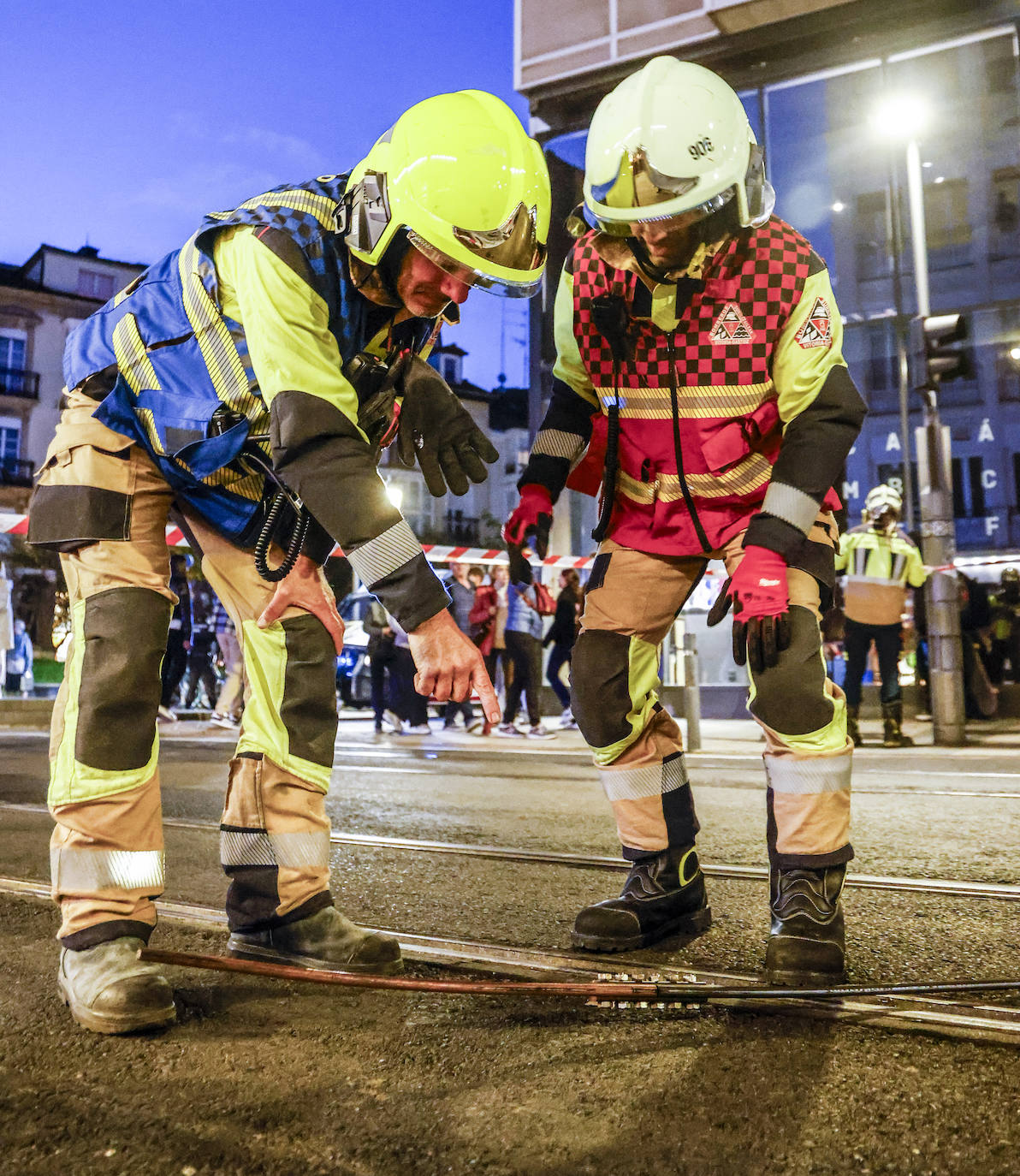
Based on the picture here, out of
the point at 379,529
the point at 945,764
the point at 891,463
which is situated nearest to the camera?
the point at 379,529

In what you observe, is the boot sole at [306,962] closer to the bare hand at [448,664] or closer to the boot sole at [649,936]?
the boot sole at [649,936]

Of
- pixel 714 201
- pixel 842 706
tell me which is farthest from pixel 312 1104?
pixel 714 201

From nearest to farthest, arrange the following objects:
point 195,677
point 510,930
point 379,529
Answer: point 379,529 < point 510,930 < point 195,677

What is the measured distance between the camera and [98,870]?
2088mm

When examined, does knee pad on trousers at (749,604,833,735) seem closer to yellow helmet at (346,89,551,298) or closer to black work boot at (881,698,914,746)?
yellow helmet at (346,89,551,298)

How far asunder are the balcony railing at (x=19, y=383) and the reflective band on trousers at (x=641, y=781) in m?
38.9

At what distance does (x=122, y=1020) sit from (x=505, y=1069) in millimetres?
712

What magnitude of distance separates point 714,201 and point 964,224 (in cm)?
2209

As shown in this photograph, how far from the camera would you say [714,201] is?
2.44m

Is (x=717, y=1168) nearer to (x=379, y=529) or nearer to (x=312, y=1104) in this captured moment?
(x=312, y=1104)

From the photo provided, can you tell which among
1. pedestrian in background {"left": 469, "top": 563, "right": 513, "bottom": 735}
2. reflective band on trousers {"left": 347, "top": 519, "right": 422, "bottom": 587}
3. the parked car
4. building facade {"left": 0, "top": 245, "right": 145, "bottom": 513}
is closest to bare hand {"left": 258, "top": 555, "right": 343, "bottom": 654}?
reflective band on trousers {"left": 347, "top": 519, "right": 422, "bottom": 587}

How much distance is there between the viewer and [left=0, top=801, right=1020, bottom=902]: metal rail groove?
3.00 meters

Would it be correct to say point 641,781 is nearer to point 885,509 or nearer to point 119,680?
point 119,680

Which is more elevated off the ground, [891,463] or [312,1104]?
[891,463]
